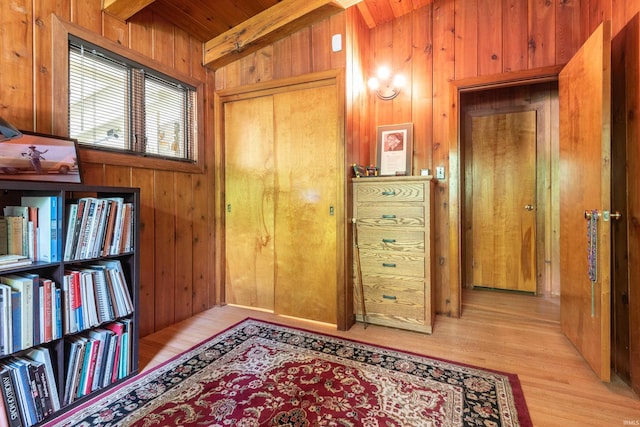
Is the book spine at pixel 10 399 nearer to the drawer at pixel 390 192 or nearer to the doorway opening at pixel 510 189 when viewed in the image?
the drawer at pixel 390 192

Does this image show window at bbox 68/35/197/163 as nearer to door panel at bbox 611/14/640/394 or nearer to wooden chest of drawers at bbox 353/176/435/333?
wooden chest of drawers at bbox 353/176/435/333

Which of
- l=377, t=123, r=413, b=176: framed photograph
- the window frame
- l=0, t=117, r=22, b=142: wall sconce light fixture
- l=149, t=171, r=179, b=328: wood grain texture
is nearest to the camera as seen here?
l=0, t=117, r=22, b=142: wall sconce light fixture

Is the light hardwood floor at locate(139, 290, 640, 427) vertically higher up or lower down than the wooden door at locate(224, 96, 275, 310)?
lower down

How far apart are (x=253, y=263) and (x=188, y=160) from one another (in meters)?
1.10

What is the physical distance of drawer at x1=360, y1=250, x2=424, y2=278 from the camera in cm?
231

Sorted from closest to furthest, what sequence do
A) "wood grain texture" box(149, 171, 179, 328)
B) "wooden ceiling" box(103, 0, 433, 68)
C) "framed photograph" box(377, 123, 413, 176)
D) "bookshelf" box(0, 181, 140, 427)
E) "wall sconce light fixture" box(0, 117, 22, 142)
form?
"wall sconce light fixture" box(0, 117, 22, 142) → "bookshelf" box(0, 181, 140, 427) → "wooden ceiling" box(103, 0, 433, 68) → "wood grain texture" box(149, 171, 179, 328) → "framed photograph" box(377, 123, 413, 176)

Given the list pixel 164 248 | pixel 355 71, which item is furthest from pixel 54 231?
pixel 355 71

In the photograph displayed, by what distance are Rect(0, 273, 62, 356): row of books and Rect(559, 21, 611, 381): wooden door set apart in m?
2.77

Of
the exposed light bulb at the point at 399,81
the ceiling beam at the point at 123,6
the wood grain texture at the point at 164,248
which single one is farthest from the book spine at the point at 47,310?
the exposed light bulb at the point at 399,81

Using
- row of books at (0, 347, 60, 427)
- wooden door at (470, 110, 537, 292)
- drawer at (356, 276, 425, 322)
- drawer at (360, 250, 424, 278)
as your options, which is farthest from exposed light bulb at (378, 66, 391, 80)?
row of books at (0, 347, 60, 427)

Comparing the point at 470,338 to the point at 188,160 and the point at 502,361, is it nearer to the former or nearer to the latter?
the point at 502,361

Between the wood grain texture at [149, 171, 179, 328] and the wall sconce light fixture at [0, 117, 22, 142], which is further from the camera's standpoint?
the wood grain texture at [149, 171, 179, 328]

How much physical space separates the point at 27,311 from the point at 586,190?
2.97 meters

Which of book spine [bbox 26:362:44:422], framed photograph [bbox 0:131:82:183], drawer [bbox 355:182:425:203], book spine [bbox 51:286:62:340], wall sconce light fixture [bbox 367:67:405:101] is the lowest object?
book spine [bbox 26:362:44:422]
